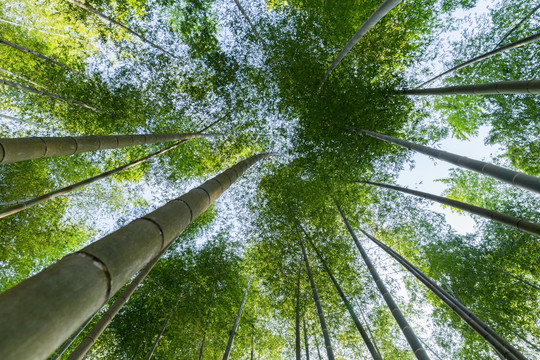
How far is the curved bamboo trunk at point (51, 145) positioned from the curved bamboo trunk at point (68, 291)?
92.6 inches

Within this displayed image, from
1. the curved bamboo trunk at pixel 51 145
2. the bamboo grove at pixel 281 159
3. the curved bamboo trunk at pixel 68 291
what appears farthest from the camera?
the bamboo grove at pixel 281 159

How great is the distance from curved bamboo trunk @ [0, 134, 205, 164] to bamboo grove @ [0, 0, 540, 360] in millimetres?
272

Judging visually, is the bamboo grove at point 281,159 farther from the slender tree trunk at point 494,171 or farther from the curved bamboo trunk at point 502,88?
the slender tree trunk at point 494,171

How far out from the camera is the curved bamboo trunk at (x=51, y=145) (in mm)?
2543

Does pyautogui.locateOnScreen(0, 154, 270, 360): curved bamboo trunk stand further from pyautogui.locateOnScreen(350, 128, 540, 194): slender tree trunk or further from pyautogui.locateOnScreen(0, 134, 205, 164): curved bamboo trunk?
pyautogui.locateOnScreen(350, 128, 540, 194): slender tree trunk

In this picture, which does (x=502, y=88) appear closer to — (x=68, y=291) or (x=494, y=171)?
(x=494, y=171)

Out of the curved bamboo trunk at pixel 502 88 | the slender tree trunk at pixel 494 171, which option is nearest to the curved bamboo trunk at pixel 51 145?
the slender tree trunk at pixel 494 171

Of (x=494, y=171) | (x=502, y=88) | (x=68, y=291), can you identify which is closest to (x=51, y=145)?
(x=68, y=291)

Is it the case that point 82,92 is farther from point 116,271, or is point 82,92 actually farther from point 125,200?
point 116,271

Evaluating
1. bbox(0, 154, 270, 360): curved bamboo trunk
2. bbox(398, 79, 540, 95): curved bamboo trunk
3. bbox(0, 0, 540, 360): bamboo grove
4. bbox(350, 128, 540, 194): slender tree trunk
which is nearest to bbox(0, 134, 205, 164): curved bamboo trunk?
bbox(0, 0, 540, 360): bamboo grove

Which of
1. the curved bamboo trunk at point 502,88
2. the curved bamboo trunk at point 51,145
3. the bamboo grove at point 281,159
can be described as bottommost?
the curved bamboo trunk at point 51,145

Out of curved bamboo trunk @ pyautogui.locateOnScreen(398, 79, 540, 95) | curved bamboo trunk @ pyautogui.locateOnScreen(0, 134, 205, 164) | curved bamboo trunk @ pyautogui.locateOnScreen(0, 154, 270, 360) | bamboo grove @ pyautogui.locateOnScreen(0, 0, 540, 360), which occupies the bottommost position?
curved bamboo trunk @ pyautogui.locateOnScreen(0, 154, 270, 360)

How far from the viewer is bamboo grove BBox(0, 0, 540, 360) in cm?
580

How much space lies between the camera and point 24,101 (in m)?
7.93
